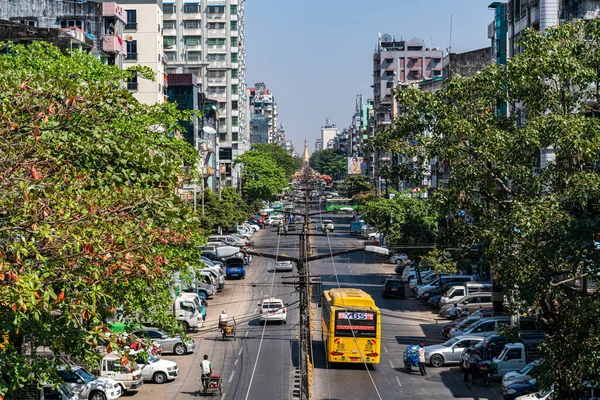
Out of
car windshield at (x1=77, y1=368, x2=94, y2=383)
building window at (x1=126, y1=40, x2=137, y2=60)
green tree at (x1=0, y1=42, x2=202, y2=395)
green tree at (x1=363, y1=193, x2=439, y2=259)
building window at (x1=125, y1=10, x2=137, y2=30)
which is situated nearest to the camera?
green tree at (x1=0, y1=42, x2=202, y2=395)

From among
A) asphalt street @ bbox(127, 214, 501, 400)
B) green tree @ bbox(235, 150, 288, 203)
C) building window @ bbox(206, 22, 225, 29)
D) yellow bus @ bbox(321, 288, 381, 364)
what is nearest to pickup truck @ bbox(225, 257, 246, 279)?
asphalt street @ bbox(127, 214, 501, 400)

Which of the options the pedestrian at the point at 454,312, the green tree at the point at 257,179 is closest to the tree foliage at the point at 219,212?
the green tree at the point at 257,179

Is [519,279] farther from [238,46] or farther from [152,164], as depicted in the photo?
[238,46]

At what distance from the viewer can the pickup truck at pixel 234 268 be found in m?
65.6

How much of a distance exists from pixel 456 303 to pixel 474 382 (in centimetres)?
1501

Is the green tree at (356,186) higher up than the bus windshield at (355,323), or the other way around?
the green tree at (356,186)

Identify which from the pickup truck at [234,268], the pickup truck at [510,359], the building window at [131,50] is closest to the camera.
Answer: the pickup truck at [510,359]

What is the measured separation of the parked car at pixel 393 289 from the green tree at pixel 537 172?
27.8 m

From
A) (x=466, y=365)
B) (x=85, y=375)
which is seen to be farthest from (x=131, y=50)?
(x=466, y=365)

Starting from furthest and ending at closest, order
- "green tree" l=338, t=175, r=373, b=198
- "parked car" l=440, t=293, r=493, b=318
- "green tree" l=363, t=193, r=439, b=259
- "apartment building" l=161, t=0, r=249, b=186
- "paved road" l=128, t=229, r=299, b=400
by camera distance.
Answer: "green tree" l=338, t=175, r=373, b=198
"apartment building" l=161, t=0, r=249, b=186
"green tree" l=363, t=193, r=439, b=259
"parked car" l=440, t=293, r=493, b=318
"paved road" l=128, t=229, r=299, b=400

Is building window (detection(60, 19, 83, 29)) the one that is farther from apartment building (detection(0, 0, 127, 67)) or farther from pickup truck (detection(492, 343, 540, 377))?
pickup truck (detection(492, 343, 540, 377))

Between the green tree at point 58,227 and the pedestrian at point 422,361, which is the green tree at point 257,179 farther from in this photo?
the green tree at point 58,227

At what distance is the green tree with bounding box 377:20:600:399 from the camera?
848 inches

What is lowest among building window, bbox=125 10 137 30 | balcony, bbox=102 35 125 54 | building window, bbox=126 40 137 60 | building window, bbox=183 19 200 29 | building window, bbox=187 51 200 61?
balcony, bbox=102 35 125 54
